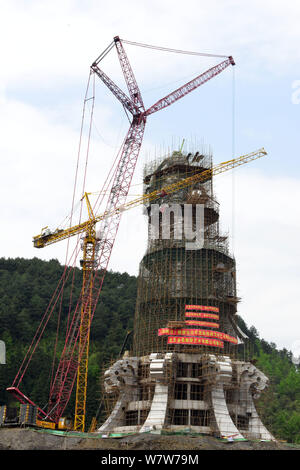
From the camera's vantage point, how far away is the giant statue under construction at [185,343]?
90.5m

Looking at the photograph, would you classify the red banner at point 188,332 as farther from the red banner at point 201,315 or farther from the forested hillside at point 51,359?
the forested hillside at point 51,359

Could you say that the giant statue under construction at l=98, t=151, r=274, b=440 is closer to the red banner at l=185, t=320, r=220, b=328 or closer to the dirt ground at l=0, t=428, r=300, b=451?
the red banner at l=185, t=320, r=220, b=328

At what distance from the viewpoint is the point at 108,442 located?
2977 inches

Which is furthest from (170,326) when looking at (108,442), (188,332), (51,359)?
(51,359)

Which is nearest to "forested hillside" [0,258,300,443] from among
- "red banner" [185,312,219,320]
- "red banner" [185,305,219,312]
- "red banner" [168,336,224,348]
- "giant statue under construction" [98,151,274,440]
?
"giant statue under construction" [98,151,274,440]

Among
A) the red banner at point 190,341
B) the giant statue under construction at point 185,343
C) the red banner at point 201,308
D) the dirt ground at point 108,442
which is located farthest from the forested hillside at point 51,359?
the dirt ground at point 108,442

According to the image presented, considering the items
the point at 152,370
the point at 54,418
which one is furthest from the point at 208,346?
the point at 54,418

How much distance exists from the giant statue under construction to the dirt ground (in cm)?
774

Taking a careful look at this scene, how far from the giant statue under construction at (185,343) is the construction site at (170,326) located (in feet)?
0.60

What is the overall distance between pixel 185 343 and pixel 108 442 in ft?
82.6

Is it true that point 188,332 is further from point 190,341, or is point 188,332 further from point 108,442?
point 108,442

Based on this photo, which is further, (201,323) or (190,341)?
(201,323)

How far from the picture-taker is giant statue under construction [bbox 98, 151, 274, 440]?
297ft
